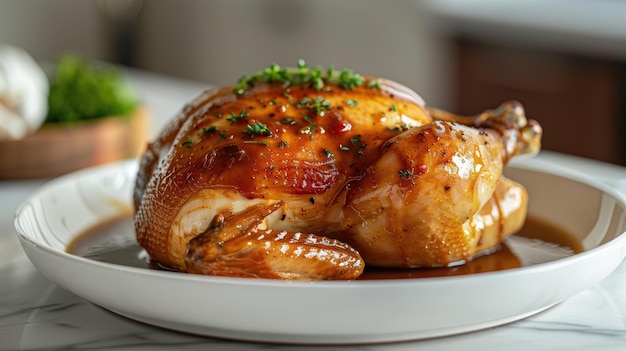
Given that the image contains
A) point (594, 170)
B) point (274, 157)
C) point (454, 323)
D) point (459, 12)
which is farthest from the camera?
point (459, 12)

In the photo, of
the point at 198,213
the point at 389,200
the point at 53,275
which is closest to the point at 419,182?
the point at 389,200

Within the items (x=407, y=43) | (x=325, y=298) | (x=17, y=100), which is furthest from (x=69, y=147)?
(x=407, y=43)

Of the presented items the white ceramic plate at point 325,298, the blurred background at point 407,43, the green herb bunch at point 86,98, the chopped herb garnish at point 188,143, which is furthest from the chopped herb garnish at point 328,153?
the blurred background at point 407,43

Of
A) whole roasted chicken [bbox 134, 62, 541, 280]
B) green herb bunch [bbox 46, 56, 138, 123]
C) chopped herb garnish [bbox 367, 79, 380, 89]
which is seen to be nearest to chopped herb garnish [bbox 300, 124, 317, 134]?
whole roasted chicken [bbox 134, 62, 541, 280]

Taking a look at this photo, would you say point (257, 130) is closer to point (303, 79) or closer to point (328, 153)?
point (328, 153)

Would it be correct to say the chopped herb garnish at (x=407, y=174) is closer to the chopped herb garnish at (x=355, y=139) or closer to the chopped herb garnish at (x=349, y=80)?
the chopped herb garnish at (x=355, y=139)

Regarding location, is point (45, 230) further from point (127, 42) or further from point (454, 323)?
point (127, 42)
